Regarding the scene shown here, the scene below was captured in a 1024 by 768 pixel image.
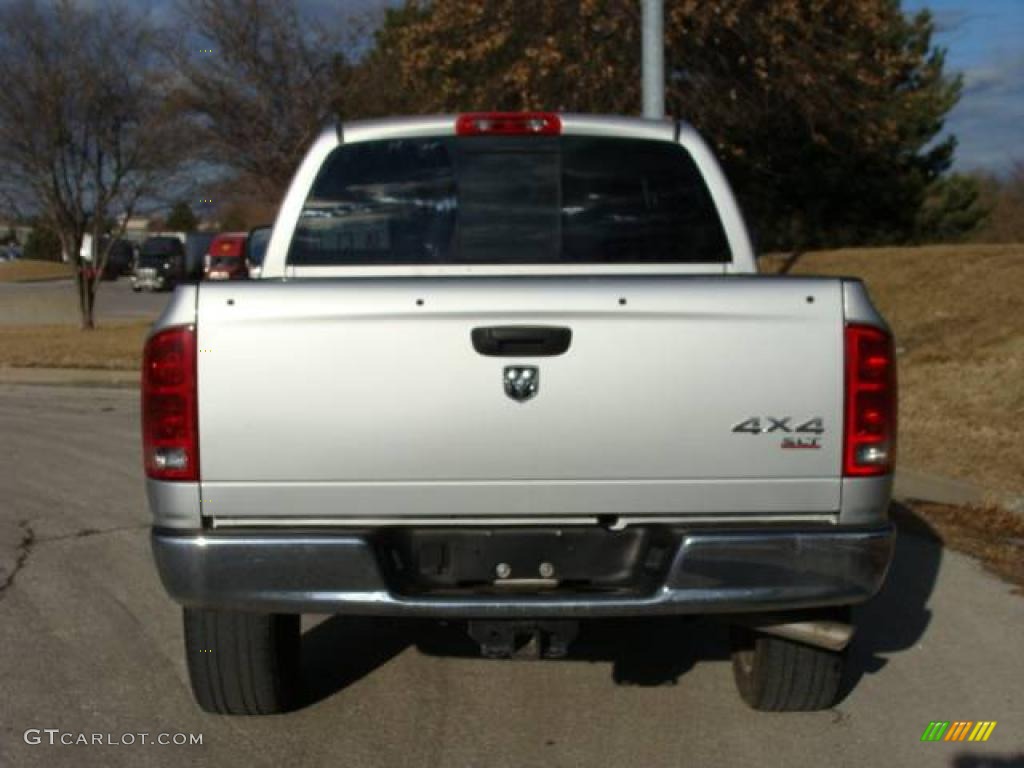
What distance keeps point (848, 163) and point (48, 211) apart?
48.7ft

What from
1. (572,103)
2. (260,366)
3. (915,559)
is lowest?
(915,559)

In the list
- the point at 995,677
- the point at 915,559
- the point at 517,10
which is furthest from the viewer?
the point at 517,10

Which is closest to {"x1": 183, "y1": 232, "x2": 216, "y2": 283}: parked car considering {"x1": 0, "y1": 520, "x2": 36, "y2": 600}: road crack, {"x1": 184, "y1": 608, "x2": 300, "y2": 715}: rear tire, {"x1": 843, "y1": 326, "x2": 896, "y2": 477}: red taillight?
{"x1": 0, "y1": 520, "x2": 36, "y2": 600}: road crack

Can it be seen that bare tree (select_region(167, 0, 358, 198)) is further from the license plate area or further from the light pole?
the license plate area

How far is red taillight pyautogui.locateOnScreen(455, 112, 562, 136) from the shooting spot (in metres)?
5.18

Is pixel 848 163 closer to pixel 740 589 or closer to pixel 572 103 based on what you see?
pixel 572 103

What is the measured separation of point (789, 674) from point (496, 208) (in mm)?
2130

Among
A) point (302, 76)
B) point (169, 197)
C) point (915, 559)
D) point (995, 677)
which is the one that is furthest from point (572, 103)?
point (995, 677)

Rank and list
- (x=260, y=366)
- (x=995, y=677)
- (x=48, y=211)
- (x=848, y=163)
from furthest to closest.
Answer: (x=848, y=163) < (x=48, y=211) < (x=995, y=677) < (x=260, y=366)

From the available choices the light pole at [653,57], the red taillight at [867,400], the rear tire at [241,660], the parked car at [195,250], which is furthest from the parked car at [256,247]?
the parked car at [195,250]

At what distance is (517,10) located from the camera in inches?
708

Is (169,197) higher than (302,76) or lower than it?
lower

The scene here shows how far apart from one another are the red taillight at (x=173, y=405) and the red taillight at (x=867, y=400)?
191 cm

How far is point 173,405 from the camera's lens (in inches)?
150
